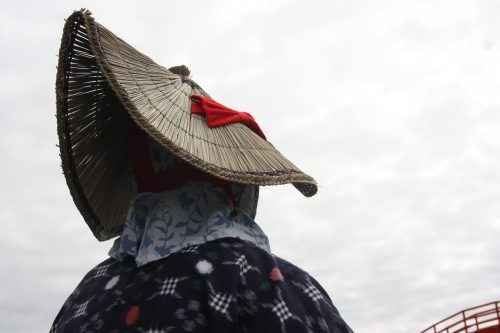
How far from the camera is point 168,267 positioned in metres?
1.21

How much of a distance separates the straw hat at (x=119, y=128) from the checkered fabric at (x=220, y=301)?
0.97 ft

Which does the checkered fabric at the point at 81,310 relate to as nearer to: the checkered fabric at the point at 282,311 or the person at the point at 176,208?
the person at the point at 176,208

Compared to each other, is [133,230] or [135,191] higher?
[135,191]

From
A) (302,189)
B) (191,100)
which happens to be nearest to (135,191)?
(191,100)

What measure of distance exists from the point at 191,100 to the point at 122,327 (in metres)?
0.72

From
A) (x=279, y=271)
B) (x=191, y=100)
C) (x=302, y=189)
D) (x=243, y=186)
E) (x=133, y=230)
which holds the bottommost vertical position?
(x=279, y=271)

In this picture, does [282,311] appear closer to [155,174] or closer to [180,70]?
[155,174]

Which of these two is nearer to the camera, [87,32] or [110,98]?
[87,32]

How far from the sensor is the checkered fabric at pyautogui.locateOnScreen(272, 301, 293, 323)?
1.11m

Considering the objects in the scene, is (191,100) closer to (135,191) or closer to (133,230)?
(135,191)

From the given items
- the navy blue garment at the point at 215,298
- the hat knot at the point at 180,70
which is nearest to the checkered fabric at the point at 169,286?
the navy blue garment at the point at 215,298

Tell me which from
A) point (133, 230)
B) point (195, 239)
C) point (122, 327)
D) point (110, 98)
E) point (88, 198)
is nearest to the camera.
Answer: point (122, 327)

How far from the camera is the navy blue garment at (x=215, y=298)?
111 cm

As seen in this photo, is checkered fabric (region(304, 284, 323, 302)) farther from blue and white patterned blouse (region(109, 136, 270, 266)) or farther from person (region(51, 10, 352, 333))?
blue and white patterned blouse (region(109, 136, 270, 266))
